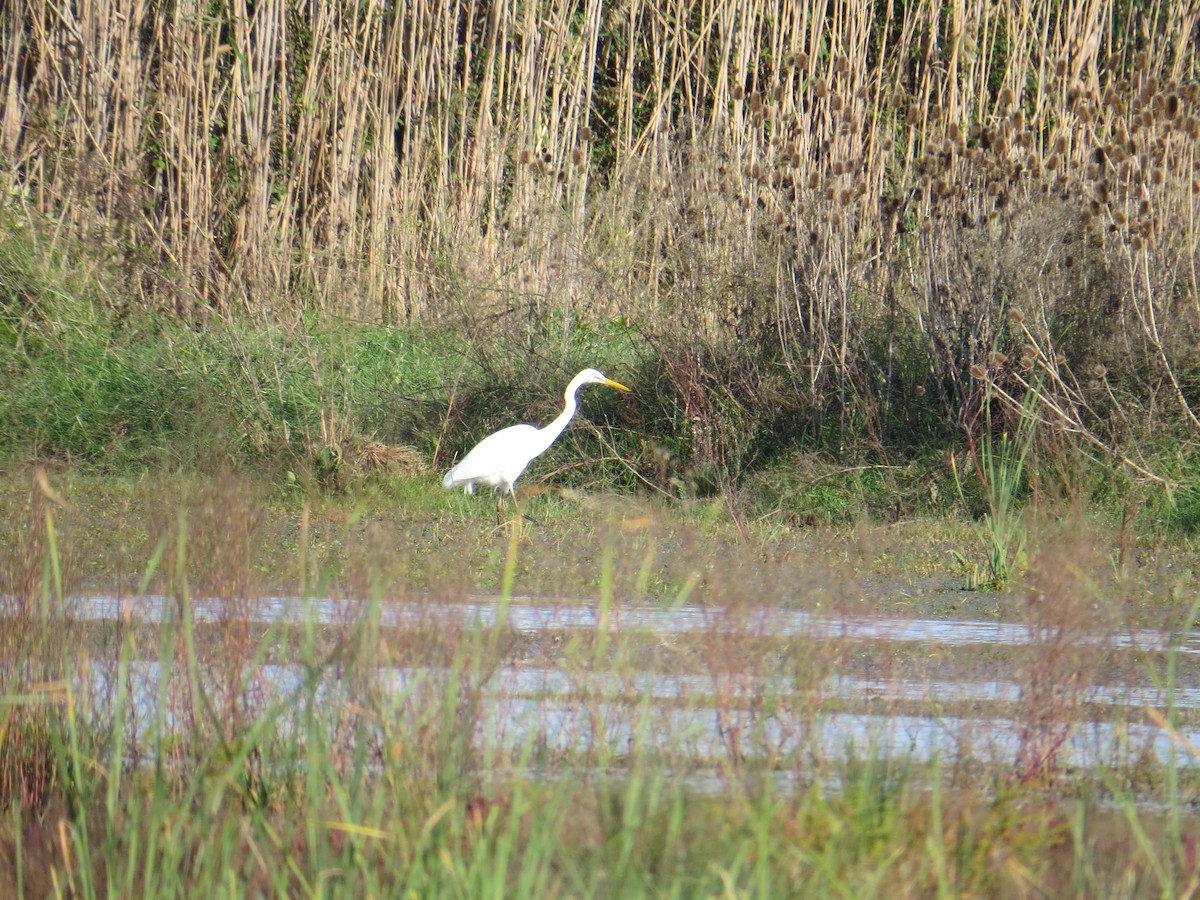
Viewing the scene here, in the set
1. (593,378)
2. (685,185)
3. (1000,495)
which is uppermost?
(685,185)

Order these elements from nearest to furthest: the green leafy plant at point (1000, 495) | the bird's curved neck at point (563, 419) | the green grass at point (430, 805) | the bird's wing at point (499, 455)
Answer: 1. the green grass at point (430, 805)
2. the green leafy plant at point (1000, 495)
3. the bird's wing at point (499, 455)
4. the bird's curved neck at point (563, 419)

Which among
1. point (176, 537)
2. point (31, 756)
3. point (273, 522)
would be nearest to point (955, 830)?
point (176, 537)

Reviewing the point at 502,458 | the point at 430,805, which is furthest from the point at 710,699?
the point at 502,458

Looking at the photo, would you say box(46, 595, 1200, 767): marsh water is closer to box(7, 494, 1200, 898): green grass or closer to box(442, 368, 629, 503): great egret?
box(7, 494, 1200, 898): green grass

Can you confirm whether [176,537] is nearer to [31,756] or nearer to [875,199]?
[31,756]

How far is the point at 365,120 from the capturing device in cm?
904

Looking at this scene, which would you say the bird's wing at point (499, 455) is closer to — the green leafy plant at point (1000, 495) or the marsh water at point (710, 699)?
the green leafy plant at point (1000, 495)

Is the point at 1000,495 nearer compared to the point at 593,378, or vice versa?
the point at 1000,495

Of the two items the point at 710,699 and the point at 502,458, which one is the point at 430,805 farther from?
the point at 502,458

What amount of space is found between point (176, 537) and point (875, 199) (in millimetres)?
5320

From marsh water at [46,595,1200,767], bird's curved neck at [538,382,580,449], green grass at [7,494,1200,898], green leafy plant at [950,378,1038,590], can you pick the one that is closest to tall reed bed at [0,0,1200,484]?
green leafy plant at [950,378,1038,590]

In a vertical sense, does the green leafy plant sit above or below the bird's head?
below

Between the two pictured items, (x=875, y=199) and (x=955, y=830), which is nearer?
(x=955, y=830)

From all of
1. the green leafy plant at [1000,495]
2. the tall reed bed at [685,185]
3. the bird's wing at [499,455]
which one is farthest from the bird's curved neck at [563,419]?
the green leafy plant at [1000,495]
